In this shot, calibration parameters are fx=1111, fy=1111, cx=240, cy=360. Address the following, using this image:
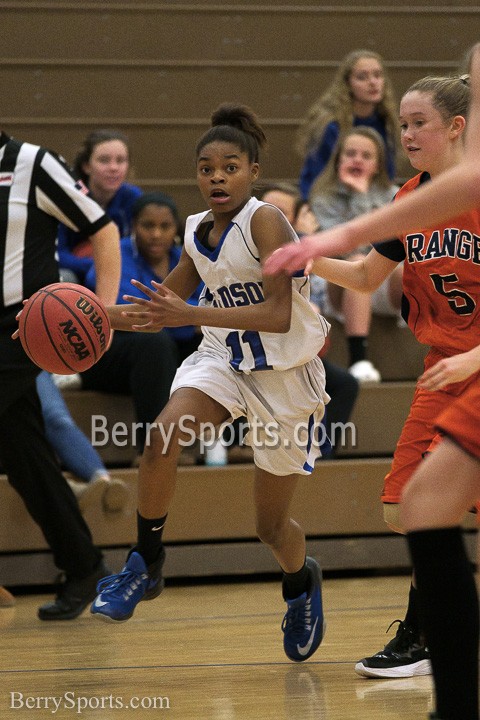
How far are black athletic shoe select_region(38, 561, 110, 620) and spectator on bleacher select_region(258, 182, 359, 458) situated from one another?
54.9 inches

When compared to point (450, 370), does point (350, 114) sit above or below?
above

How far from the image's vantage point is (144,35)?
7746 mm

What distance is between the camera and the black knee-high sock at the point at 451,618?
211cm

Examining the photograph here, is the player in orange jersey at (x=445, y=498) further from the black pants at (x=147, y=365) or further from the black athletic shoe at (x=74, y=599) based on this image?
the black pants at (x=147, y=365)

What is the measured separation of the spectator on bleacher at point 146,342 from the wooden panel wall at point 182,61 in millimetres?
1564

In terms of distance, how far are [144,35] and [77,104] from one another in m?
0.78

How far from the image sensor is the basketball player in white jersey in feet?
10.6

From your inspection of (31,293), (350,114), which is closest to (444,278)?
(31,293)

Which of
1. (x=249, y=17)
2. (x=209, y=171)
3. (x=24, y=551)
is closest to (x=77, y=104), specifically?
(x=249, y=17)

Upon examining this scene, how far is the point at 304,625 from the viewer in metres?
3.60

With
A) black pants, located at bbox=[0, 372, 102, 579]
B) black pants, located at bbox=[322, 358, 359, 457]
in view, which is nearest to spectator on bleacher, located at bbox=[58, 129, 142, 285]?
black pants, located at bbox=[322, 358, 359, 457]

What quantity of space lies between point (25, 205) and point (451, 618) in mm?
2618

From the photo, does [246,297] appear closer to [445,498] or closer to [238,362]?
[238,362]

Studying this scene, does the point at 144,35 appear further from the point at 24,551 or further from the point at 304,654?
the point at 304,654
